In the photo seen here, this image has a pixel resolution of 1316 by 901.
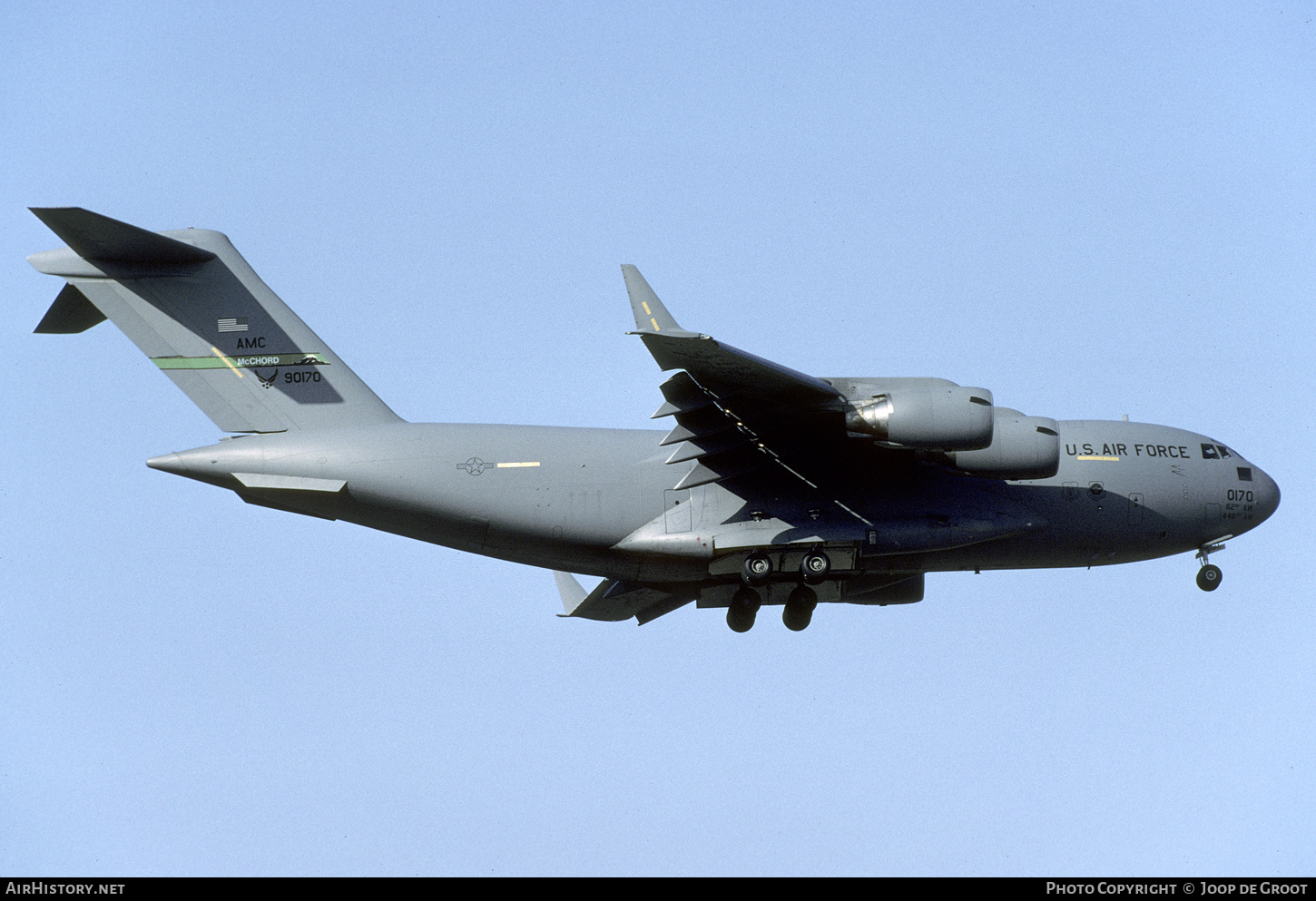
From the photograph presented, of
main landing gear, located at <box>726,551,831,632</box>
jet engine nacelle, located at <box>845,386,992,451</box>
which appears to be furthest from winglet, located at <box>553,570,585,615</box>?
jet engine nacelle, located at <box>845,386,992,451</box>

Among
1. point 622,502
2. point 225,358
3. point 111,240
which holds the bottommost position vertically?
point 622,502

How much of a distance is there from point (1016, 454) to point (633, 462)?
3.44m

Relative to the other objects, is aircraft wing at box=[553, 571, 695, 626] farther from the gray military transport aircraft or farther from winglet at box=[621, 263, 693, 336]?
winglet at box=[621, 263, 693, 336]

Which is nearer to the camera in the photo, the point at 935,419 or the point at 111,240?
the point at 935,419

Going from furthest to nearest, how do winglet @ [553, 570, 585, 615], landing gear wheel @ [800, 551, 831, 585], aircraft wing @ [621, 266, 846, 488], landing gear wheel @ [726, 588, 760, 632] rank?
winglet @ [553, 570, 585, 615]
landing gear wheel @ [726, 588, 760, 632]
landing gear wheel @ [800, 551, 831, 585]
aircraft wing @ [621, 266, 846, 488]

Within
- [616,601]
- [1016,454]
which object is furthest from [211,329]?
[1016,454]

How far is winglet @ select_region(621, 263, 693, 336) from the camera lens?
12.1m

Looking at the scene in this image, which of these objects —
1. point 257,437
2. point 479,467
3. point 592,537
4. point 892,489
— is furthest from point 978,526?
point 257,437

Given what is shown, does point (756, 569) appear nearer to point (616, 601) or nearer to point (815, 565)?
point (815, 565)

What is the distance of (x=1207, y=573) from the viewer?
48.3 ft

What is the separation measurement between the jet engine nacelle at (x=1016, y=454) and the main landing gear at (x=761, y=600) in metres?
1.56

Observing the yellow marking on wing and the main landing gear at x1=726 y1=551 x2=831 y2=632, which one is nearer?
the main landing gear at x1=726 y1=551 x2=831 y2=632

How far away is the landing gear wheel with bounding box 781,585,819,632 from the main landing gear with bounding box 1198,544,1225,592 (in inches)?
159
